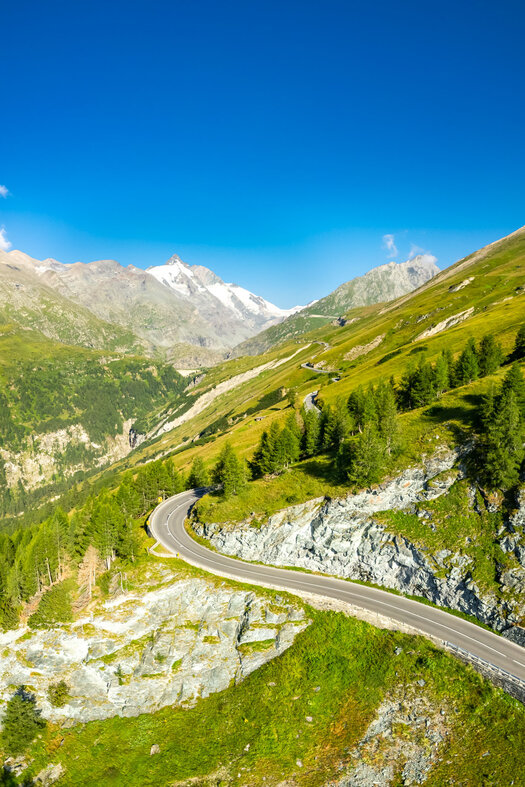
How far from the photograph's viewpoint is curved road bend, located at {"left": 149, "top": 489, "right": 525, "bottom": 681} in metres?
45.0

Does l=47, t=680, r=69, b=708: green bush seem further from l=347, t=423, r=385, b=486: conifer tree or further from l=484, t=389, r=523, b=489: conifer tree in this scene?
l=484, t=389, r=523, b=489: conifer tree

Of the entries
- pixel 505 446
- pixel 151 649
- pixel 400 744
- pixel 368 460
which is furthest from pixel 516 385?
pixel 151 649

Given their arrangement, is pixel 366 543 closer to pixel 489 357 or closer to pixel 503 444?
pixel 503 444

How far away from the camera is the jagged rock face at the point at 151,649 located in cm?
5084

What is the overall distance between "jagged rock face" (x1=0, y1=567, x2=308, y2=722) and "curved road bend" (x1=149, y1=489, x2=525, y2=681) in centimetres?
536

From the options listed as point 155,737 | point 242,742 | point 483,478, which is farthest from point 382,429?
point 155,737

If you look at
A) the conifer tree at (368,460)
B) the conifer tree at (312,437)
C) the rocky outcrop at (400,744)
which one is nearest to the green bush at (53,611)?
the rocky outcrop at (400,744)

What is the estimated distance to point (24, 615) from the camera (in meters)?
61.9

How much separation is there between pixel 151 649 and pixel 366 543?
34087 millimetres

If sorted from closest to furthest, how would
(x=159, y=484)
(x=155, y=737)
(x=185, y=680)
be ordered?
(x=155, y=737) < (x=185, y=680) < (x=159, y=484)

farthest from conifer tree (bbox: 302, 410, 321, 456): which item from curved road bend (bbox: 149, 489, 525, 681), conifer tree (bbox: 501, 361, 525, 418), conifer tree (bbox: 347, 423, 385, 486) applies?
conifer tree (bbox: 501, 361, 525, 418)

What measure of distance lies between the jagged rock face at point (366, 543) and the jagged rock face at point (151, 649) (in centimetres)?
1033

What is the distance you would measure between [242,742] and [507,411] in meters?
52.7

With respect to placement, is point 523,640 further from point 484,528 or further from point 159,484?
point 159,484
